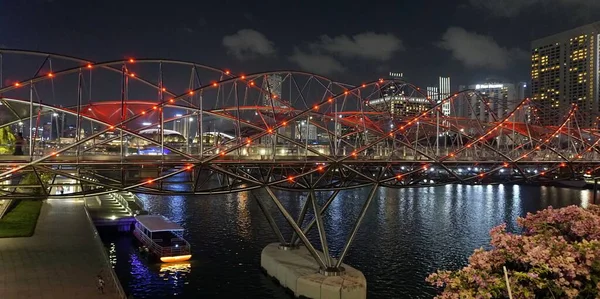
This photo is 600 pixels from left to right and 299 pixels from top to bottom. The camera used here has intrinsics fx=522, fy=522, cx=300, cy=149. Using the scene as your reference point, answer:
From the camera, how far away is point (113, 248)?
4775cm

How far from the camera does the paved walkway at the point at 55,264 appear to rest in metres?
27.3

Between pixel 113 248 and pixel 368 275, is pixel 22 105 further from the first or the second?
pixel 368 275

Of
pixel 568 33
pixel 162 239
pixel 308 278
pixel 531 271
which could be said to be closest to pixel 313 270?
pixel 308 278

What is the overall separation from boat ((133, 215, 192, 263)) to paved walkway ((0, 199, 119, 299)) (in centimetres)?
441

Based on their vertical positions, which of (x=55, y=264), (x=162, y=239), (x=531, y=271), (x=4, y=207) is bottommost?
(x=162, y=239)

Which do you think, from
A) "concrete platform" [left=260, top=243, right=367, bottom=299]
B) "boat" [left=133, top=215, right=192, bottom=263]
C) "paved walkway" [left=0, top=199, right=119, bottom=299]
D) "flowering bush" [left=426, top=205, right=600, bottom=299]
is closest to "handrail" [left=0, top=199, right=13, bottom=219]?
"paved walkway" [left=0, top=199, right=119, bottom=299]

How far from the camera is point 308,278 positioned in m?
31.9

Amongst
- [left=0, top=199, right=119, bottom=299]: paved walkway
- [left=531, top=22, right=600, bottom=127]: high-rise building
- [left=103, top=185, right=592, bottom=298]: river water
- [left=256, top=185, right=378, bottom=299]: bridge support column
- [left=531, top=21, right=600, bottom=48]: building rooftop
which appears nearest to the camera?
[left=0, top=199, right=119, bottom=299]: paved walkway

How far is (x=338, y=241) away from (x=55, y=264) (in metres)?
25.5

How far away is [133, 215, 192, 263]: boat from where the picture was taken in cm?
4122

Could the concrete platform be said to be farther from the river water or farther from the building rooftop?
the building rooftop

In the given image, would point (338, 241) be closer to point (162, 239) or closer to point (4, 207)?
point (162, 239)

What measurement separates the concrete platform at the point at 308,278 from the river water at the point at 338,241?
1002 millimetres

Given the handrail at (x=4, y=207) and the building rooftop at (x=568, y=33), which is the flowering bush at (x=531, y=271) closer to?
the handrail at (x=4, y=207)
